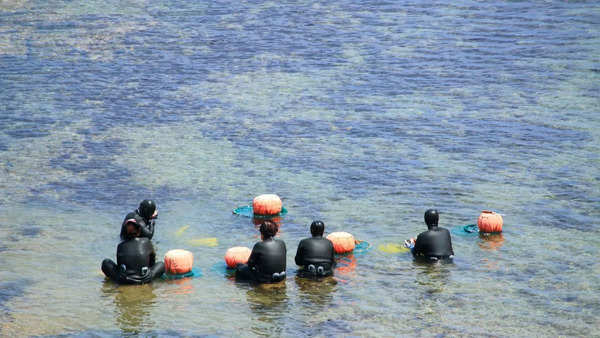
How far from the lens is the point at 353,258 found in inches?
788

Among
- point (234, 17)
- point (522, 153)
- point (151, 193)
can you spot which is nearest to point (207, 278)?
point (151, 193)

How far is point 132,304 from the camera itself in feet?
56.1

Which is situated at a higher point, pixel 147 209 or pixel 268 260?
pixel 147 209

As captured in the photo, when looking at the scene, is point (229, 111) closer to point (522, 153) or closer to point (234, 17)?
point (522, 153)

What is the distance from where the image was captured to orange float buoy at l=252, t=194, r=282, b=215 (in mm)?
22938

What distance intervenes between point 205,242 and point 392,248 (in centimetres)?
453

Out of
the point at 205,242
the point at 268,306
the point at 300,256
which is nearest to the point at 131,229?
the point at 268,306

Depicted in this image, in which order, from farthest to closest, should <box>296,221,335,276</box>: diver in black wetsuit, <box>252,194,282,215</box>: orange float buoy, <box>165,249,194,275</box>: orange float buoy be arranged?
<box>252,194,282,215</box>: orange float buoy
<box>165,249,194,275</box>: orange float buoy
<box>296,221,335,276</box>: diver in black wetsuit

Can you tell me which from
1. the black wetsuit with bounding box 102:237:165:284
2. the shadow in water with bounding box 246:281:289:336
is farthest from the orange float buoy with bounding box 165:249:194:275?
the shadow in water with bounding box 246:281:289:336

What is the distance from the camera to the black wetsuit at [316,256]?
1844 cm

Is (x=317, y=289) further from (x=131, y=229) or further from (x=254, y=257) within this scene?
(x=131, y=229)

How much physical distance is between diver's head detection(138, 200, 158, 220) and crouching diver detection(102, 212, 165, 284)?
2.35m

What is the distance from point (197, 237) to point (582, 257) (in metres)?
9.16

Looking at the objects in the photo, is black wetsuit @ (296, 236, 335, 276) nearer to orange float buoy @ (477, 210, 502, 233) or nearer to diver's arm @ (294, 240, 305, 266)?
diver's arm @ (294, 240, 305, 266)
